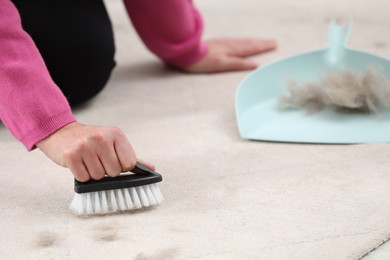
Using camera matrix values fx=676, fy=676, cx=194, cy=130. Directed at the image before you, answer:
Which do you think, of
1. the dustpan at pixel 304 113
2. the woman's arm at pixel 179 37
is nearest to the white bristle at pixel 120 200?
the dustpan at pixel 304 113

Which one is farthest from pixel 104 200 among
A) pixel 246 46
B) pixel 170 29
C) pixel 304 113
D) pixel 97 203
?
pixel 246 46

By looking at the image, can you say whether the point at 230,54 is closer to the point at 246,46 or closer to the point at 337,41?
the point at 246,46

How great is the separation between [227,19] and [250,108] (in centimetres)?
55

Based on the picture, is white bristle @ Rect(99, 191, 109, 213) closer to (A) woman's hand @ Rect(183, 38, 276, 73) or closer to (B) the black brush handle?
(B) the black brush handle

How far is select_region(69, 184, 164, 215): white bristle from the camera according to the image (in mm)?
756

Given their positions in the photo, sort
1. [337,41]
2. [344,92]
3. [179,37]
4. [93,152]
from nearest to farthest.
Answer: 1. [93,152]
2. [344,92]
3. [337,41]
4. [179,37]

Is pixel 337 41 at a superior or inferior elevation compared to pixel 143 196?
superior

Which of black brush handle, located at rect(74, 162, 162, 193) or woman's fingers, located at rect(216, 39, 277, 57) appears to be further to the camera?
woman's fingers, located at rect(216, 39, 277, 57)

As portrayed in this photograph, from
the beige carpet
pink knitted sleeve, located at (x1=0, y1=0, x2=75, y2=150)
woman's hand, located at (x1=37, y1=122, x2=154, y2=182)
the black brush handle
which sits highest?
pink knitted sleeve, located at (x1=0, y1=0, x2=75, y2=150)

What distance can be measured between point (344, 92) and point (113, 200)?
0.41 m

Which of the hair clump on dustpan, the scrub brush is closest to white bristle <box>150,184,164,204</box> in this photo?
the scrub brush

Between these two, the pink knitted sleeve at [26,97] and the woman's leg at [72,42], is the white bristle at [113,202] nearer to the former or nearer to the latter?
the pink knitted sleeve at [26,97]

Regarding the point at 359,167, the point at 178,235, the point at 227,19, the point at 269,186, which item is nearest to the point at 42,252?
the point at 178,235

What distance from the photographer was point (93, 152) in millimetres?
736
